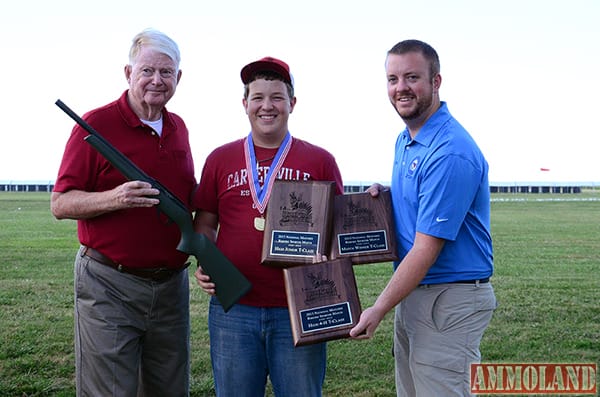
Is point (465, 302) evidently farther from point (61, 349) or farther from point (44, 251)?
point (44, 251)

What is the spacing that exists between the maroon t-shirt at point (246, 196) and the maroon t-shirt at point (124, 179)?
316mm

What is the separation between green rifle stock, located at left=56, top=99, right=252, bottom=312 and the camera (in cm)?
376

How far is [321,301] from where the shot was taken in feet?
12.1

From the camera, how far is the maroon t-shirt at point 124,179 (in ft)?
12.9

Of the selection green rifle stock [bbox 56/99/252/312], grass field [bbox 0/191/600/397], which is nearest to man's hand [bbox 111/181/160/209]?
green rifle stock [bbox 56/99/252/312]

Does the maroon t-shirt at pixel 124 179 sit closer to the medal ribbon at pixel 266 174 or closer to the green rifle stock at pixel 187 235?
the green rifle stock at pixel 187 235

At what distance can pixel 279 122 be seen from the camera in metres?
3.88

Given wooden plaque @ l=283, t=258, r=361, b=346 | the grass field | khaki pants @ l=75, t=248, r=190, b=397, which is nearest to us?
wooden plaque @ l=283, t=258, r=361, b=346

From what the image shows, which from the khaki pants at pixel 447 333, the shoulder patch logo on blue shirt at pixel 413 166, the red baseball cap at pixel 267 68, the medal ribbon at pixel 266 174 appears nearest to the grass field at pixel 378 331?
the khaki pants at pixel 447 333

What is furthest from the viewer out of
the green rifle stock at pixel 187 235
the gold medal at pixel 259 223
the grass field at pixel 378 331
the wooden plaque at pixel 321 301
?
the grass field at pixel 378 331

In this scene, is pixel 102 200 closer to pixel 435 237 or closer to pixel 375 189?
pixel 375 189

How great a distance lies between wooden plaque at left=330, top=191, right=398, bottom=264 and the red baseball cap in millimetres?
818

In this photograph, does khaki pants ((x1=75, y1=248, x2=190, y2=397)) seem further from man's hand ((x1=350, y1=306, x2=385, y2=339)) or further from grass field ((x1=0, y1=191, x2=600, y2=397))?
grass field ((x1=0, y1=191, x2=600, y2=397))

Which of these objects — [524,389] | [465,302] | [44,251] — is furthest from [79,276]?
[44,251]
